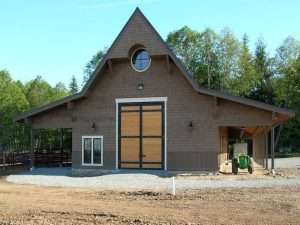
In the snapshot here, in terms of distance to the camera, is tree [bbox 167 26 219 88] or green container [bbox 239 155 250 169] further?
tree [bbox 167 26 219 88]

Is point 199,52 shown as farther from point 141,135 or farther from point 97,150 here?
point 141,135

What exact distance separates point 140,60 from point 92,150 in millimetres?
5428

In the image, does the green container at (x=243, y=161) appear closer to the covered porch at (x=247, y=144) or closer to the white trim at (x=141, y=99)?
the covered porch at (x=247, y=144)

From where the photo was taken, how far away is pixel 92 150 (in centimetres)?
2697

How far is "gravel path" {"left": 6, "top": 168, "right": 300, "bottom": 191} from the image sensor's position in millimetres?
18797

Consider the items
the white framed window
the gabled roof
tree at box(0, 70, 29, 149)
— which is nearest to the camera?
the gabled roof

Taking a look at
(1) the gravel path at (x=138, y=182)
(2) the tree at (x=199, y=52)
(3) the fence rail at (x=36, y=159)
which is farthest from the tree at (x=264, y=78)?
(1) the gravel path at (x=138, y=182)

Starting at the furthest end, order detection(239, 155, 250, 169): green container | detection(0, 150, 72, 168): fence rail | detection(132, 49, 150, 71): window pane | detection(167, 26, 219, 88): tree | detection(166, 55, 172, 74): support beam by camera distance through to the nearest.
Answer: detection(167, 26, 219, 88): tree
detection(0, 150, 72, 168): fence rail
detection(132, 49, 150, 71): window pane
detection(166, 55, 172, 74): support beam
detection(239, 155, 250, 169): green container

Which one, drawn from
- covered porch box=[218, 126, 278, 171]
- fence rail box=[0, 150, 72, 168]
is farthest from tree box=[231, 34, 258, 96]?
fence rail box=[0, 150, 72, 168]

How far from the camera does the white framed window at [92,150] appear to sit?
2675cm

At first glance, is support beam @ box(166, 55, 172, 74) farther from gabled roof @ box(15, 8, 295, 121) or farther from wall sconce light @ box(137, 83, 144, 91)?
wall sconce light @ box(137, 83, 144, 91)

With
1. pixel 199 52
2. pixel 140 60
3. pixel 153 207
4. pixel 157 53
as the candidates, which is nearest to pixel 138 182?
pixel 157 53

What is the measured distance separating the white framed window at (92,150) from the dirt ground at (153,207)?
9399mm

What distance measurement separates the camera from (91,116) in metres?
27.0
